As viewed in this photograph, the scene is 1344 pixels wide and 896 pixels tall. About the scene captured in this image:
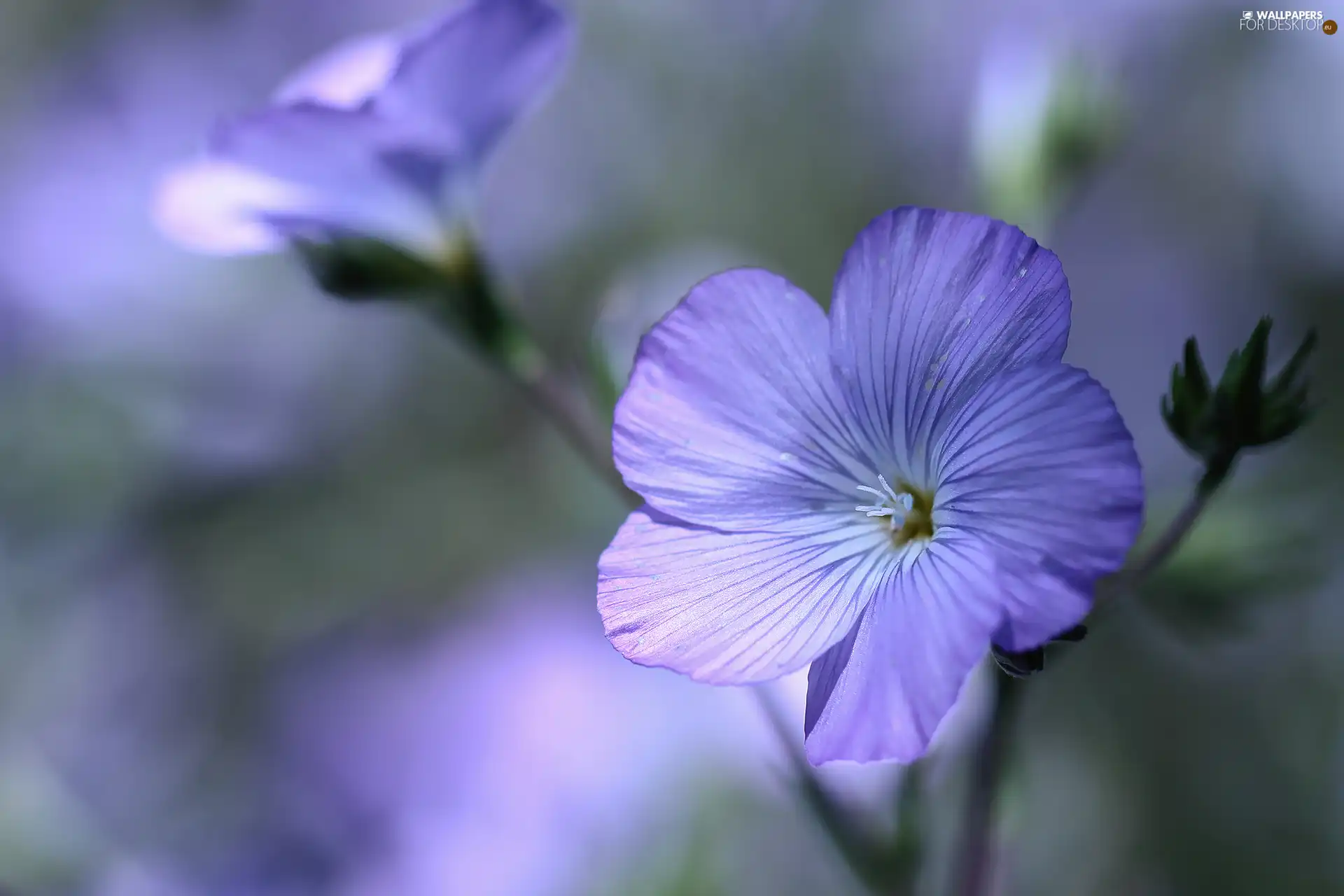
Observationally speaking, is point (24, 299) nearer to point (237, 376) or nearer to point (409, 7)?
point (237, 376)

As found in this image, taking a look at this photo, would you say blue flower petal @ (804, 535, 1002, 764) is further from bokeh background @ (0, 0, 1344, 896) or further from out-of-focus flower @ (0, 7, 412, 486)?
out-of-focus flower @ (0, 7, 412, 486)

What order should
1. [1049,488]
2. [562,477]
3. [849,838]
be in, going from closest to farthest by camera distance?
[1049,488] → [849,838] → [562,477]

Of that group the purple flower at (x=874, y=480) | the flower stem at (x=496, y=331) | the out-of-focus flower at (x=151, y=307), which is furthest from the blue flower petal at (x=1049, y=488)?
the out-of-focus flower at (x=151, y=307)

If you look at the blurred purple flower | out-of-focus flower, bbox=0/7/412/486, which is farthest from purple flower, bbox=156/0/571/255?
out-of-focus flower, bbox=0/7/412/486

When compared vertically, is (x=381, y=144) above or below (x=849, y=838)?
above

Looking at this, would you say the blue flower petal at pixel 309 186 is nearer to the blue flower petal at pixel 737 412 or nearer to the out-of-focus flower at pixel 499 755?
the blue flower petal at pixel 737 412

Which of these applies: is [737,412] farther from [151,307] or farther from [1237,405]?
[151,307]

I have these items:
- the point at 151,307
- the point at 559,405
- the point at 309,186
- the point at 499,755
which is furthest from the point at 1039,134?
the point at 151,307
